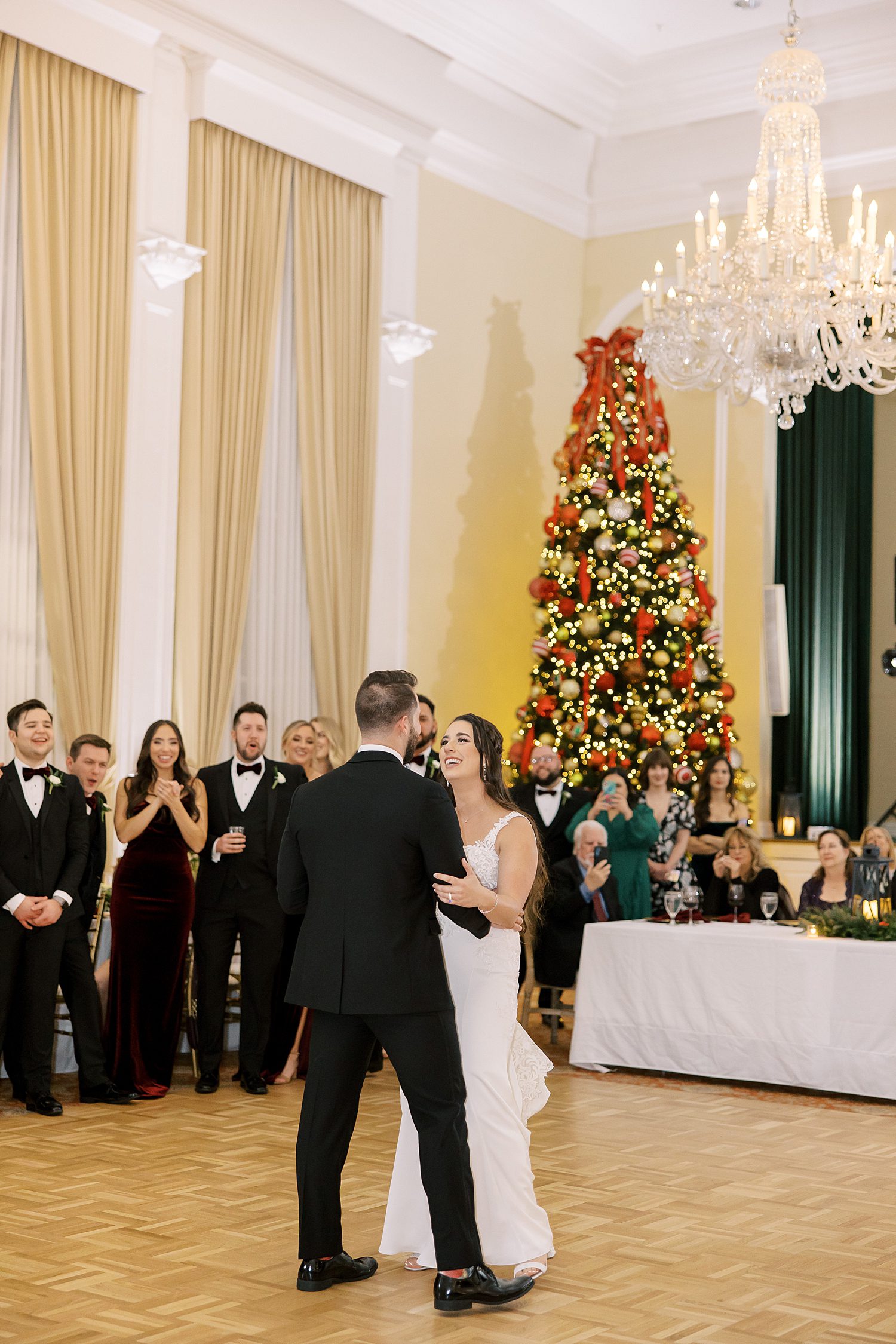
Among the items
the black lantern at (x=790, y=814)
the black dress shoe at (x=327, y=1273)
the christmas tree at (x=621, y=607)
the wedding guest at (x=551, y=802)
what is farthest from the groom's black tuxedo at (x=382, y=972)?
the black lantern at (x=790, y=814)

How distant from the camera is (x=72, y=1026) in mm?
6738

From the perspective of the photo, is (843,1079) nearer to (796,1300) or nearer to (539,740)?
(796,1300)

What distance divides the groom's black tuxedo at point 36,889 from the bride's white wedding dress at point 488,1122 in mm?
2696

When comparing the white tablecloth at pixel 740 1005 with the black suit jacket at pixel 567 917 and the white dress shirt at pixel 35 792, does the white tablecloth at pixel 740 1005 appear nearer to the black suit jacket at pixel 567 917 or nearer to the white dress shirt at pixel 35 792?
the black suit jacket at pixel 567 917

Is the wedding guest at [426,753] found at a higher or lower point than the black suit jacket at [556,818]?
higher

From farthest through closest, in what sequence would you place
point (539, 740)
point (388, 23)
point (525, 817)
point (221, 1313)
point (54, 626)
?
1. point (539, 740)
2. point (388, 23)
3. point (54, 626)
4. point (525, 817)
5. point (221, 1313)

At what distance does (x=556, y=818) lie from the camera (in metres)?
8.52

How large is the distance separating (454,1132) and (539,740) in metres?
6.73

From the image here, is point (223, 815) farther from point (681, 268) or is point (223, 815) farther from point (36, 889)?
point (681, 268)

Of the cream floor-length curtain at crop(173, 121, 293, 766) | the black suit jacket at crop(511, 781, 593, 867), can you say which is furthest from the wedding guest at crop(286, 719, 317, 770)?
the black suit jacket at crop(511, 781, 593, 867)

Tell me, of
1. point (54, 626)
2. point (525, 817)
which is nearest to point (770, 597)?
point (54, 626)

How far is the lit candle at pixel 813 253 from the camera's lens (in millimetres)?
7859

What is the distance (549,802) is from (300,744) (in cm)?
155

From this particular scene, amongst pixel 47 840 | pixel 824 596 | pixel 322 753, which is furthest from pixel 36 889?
pixel 824 596
